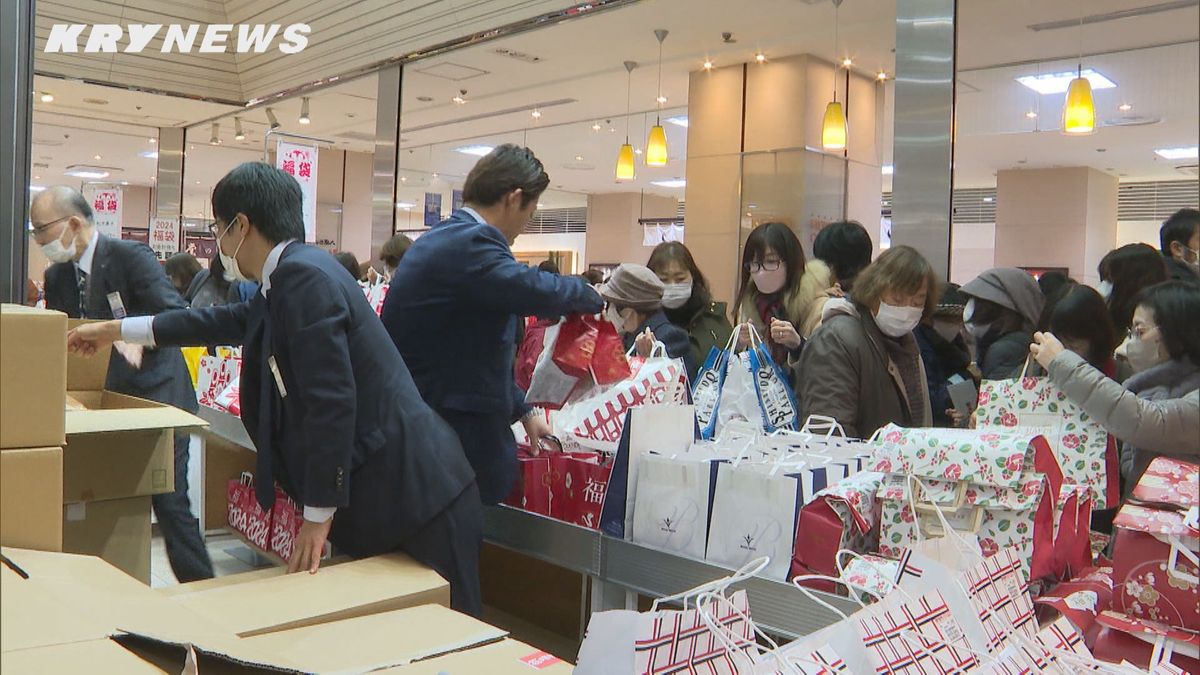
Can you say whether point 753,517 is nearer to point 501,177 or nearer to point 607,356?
point 607,356

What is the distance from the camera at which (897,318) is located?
9.37ft

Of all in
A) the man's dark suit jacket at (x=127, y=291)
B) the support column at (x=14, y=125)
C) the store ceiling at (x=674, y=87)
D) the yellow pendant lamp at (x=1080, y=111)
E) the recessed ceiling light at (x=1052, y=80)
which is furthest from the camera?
the recessed ceiling light at (x=1052, y=80)

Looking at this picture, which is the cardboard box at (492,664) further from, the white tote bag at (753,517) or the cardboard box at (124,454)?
the cardboard box at (124,454)

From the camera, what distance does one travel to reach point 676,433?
2477 millimetres

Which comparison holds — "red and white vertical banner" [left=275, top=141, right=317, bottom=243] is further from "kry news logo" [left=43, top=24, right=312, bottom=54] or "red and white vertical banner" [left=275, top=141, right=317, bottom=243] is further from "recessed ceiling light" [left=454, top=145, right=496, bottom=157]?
"recessed ceiling light" [left=454, top=145, right=496, bottom=157]

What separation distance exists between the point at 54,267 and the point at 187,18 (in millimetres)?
2789

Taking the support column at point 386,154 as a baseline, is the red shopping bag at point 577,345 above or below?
below

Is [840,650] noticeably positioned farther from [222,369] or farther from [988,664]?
[222,369]

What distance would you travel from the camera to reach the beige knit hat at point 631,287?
8.54ft

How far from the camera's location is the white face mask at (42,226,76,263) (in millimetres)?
3400

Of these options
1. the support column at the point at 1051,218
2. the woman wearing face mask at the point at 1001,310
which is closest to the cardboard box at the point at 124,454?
the woman wearing face mask at the point at 1001,310

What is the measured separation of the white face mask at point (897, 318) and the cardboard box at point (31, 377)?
7.43 ft

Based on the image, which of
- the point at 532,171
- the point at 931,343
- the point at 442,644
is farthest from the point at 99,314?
the point at 931,343

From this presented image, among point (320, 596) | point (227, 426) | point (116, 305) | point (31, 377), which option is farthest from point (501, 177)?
point (227, 426)
